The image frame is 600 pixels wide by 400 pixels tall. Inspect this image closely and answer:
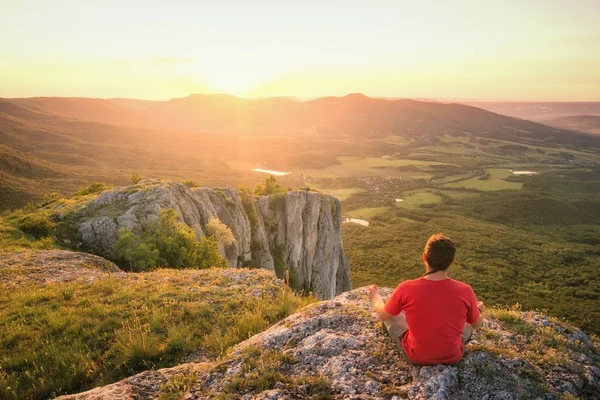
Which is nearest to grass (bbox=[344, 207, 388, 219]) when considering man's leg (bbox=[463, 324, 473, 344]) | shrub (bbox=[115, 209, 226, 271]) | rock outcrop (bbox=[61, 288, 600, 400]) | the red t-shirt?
shrub (bbox=[115, 209, 226, 271])

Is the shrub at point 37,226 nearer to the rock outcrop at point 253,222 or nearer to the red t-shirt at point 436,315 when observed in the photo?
the rock outcrop at point 253,222

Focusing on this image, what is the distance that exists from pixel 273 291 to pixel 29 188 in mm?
106446

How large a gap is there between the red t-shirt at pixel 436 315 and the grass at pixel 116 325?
4927mm

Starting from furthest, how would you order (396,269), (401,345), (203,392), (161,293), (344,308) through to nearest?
(396,269), (161,293), (344,308), (401,345), (203,392)

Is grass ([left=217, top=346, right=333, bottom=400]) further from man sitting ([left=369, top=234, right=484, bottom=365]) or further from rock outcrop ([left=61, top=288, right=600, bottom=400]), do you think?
man sitting ([left=369, top=234, right=484, bottom=365])

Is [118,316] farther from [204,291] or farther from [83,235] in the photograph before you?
[83,235]

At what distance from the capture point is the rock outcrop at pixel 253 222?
26750 millimetres

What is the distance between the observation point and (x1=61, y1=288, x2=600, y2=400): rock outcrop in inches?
244

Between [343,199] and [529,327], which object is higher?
[529,327]

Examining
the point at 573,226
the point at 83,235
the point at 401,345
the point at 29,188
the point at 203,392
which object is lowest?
the point at 573,226

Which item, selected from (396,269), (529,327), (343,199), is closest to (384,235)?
(396,269)

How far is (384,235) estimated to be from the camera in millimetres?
129375

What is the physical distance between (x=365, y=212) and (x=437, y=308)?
163215mm

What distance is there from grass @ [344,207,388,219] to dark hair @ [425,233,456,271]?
15463 centimetres
